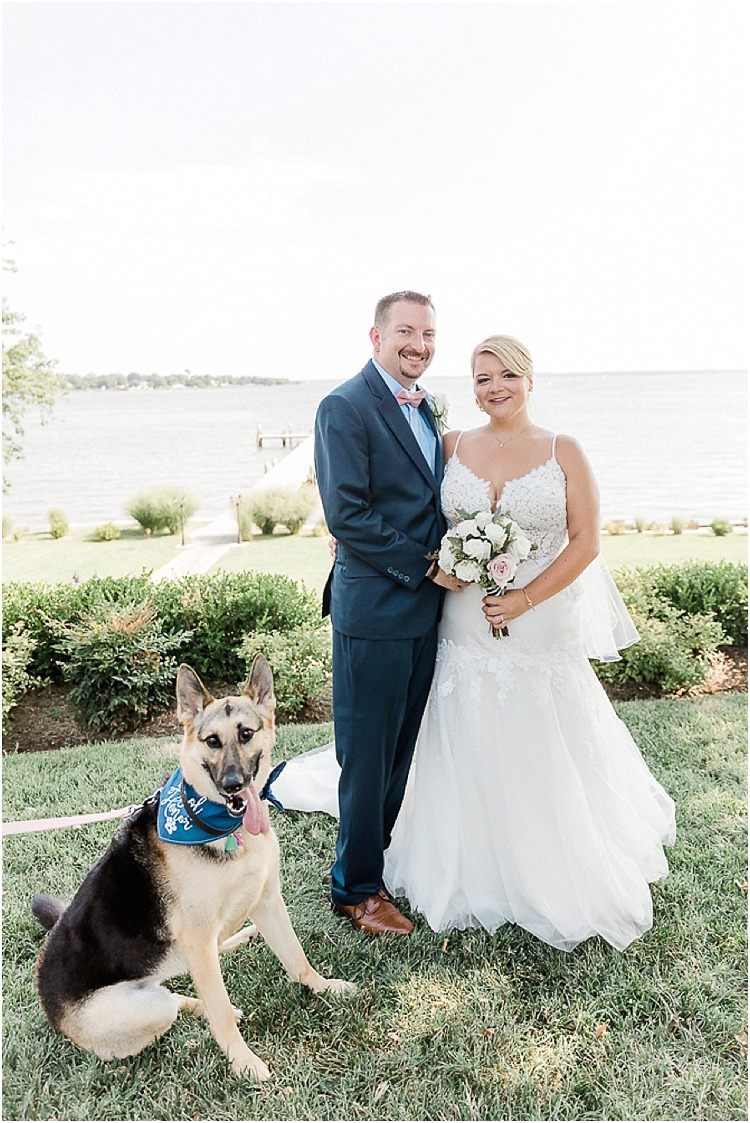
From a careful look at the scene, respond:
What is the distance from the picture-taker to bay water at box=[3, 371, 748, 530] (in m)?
27.7

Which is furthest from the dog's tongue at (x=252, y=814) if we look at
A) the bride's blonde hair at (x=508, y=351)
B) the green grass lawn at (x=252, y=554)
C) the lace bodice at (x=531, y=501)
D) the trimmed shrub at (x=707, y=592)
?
the green grass lawn at (x=252, y=554)

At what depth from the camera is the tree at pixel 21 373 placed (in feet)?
37.4

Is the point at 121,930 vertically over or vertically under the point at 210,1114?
over

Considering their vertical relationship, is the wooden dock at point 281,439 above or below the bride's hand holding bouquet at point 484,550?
below

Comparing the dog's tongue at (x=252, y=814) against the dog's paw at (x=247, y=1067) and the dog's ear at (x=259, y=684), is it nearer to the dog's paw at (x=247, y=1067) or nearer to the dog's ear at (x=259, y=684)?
the dog's ear at (x=259, y=684)

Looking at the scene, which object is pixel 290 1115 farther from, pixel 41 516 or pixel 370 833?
pixel 41 516

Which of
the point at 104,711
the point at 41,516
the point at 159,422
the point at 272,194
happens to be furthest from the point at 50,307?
the point at 104,711

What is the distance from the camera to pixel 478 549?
3.29 metres

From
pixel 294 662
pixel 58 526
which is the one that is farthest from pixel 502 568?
pixel 58 526

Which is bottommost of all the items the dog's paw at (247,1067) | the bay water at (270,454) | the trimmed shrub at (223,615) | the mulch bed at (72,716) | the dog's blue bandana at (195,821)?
the bay water at (270,454)

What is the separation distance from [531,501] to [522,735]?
111 centimetres

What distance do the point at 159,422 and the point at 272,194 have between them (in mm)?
37378

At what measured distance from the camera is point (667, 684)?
6.86 metres

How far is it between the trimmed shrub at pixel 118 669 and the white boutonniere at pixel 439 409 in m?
3.48
